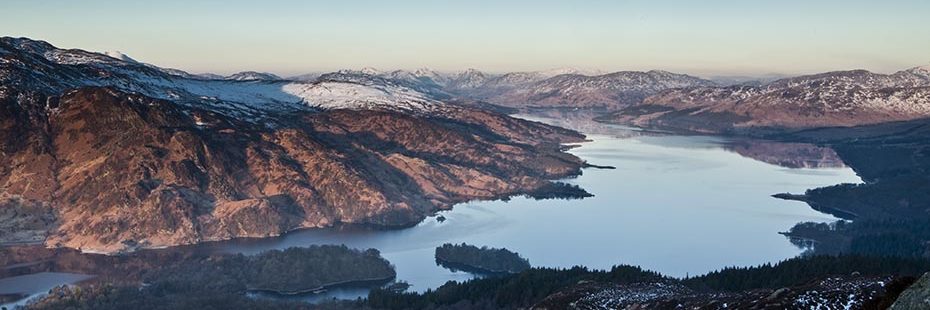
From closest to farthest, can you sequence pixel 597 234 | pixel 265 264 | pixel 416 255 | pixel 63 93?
pixel 265 264, pixel 416 255, pixel 597 234, pixel 63 93

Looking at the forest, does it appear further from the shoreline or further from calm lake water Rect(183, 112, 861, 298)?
the shoreline

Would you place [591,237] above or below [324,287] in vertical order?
above

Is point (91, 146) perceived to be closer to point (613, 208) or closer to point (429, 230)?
point (429, 230)

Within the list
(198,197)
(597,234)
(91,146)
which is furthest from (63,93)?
(597,234)

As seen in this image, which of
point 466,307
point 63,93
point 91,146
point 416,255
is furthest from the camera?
point 63,93

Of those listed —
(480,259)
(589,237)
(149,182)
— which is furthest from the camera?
(149,182)

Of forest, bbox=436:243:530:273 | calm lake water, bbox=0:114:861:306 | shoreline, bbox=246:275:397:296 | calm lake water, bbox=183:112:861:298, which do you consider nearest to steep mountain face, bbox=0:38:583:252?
calm lake water, bbox=0:114:861:306

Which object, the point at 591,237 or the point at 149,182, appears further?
the point at 149,182

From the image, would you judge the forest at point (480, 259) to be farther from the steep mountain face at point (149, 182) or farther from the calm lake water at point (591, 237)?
the steep mountain face at point (149, 182)

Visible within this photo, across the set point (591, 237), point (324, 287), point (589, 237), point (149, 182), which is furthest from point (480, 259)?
point (149, 182)

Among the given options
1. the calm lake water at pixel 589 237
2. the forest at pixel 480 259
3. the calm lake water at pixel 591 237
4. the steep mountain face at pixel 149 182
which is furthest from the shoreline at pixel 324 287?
the steep mountain face at pixel 149 182

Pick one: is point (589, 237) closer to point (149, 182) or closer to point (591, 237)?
point (591, 237)
